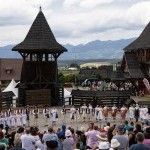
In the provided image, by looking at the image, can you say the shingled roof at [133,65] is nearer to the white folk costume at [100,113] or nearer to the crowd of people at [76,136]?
the white folk costume at [100,113]

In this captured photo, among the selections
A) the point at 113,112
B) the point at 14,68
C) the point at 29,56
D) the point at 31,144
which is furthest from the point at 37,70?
the point at 14,68

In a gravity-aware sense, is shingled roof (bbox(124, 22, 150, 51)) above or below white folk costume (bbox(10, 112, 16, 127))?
above

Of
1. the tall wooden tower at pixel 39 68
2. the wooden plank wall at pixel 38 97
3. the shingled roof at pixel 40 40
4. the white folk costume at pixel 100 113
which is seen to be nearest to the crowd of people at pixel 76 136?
the white folk costume at pixel 100 113

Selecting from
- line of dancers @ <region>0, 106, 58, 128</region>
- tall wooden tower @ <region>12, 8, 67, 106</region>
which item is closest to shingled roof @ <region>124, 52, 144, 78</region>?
tall wooden tower @ <region>12, 8, 67, 106</region>

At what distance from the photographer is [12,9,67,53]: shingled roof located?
43906 mm

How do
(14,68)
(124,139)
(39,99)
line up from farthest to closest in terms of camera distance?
(14,68), (39,99), (124,139)

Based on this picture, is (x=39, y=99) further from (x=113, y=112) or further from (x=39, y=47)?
(x=113, y=112)

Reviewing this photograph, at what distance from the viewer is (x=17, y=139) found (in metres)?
15.5

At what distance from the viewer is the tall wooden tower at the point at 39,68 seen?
4366cm

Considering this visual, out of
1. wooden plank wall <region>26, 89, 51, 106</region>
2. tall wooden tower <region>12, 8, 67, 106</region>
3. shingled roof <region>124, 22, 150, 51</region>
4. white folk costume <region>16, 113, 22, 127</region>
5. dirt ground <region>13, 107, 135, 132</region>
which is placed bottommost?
dirt ground <region>13, 107, 135, 132</region>

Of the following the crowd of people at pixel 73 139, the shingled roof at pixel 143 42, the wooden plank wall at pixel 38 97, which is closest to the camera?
the crowd of people at pixel 73 139

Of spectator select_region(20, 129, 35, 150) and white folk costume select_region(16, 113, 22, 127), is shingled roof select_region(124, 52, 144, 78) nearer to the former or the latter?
white folk costume select_region(16, 113, 22, 127)

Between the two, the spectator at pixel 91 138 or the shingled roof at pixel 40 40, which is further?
the shingled roof at pixel 40 40

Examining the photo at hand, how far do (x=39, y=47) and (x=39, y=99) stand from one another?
4.79 m
